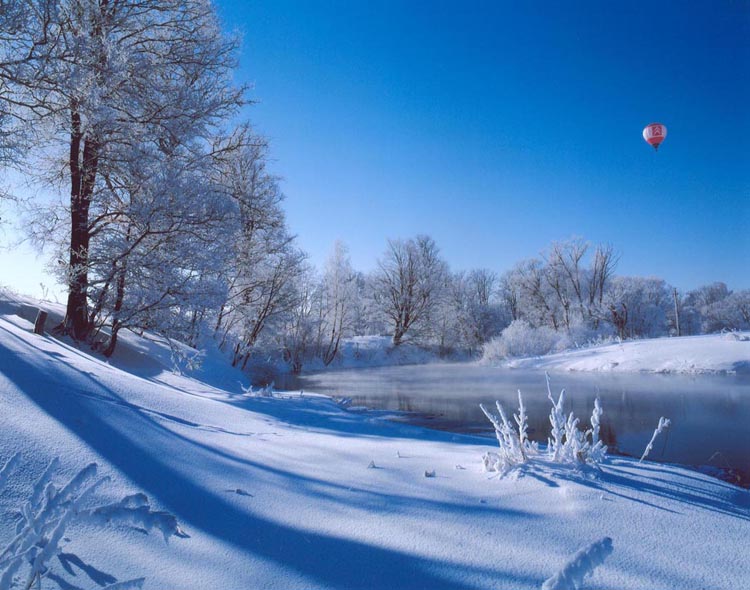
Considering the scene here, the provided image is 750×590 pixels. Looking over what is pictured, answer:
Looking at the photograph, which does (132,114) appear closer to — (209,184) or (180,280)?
(209,184)

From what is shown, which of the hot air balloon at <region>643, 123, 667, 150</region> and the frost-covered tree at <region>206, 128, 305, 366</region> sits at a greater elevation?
the hot air balloon at <region>643, 123, 667, 150</region>

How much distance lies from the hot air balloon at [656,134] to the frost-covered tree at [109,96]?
44.7 ft

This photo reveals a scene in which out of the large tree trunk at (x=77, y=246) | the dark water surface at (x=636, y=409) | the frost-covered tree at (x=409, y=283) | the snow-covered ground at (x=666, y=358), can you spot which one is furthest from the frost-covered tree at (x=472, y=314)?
the large tree trunk at (x=77, y=246)

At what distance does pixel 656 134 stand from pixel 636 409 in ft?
37.7

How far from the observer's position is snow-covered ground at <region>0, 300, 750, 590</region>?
1.46 metres

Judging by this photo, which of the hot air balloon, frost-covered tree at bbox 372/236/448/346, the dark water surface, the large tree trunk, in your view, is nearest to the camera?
the dark water surface

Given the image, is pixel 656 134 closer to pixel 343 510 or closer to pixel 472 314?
pixel 343 510

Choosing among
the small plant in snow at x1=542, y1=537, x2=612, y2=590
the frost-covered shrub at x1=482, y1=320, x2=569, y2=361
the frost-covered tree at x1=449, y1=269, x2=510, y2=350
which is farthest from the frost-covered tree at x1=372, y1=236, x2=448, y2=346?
the small plant in snow at x1=542, y1=537, x2=612, y2=590

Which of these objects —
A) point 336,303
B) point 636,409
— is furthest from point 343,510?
point 336,303

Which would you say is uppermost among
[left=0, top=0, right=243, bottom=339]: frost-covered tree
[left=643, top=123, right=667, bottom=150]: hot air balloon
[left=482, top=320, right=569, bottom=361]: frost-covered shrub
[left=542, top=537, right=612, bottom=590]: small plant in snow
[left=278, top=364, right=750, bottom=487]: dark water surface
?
[left=643, top=123, right=667, bottom=150]: hot air balloon

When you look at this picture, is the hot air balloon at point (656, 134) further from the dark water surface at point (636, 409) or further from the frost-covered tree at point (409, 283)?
the frost-covered tree at point (409, 283)

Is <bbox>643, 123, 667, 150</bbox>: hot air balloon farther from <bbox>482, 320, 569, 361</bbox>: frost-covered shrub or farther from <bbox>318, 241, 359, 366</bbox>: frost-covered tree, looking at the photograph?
<bbox>318, 241, 359, 366</bbox>: frost-covered tree

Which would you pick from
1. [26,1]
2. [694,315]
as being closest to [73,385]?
[26,1]

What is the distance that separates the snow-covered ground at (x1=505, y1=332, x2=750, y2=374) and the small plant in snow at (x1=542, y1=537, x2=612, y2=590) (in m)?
15.0
